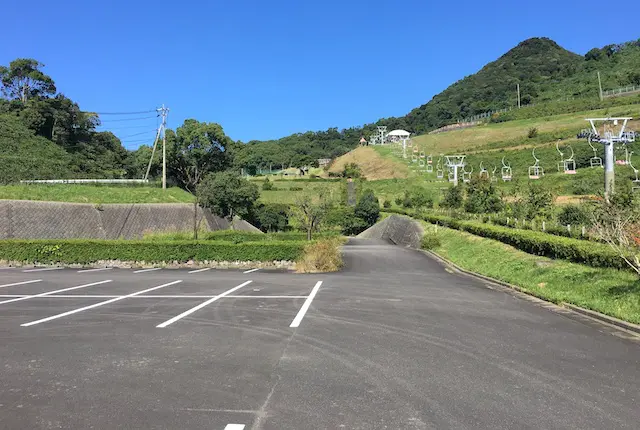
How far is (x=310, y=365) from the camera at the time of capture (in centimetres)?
627

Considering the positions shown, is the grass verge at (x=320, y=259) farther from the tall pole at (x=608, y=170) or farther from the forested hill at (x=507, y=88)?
the forested hill at (x=507, y=88)

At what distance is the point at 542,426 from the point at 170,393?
404cm

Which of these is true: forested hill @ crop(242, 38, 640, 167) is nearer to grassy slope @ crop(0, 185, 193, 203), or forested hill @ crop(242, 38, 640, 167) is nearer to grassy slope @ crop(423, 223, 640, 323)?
grassy slope @ crop(0, 185, 193, 203)

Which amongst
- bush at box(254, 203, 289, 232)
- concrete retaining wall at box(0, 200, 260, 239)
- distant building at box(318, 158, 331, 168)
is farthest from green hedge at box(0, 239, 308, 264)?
distant building at box(318, 158, 331, 168)

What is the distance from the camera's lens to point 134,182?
4681 cm

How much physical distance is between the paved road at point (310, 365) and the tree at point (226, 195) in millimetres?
35476

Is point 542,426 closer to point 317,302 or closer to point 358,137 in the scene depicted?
point 317,302

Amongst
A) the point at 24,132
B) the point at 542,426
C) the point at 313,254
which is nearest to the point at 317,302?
the point at 542,426

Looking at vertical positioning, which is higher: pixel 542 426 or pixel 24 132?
pixel 24 132

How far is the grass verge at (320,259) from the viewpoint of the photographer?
67.7ft

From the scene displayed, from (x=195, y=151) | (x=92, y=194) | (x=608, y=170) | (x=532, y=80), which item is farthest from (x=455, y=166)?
(x=532, y=80)

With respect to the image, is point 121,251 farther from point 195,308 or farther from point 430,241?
point 430,241

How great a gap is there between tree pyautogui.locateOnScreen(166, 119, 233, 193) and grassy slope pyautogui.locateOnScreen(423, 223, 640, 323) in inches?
1675

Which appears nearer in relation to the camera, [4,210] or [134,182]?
[4,210]
